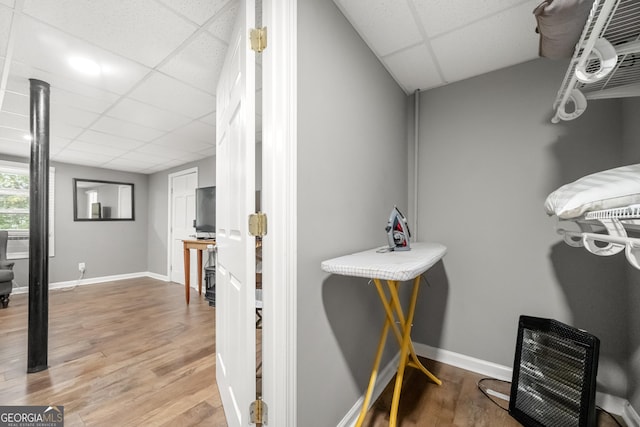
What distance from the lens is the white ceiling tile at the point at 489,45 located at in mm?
1472

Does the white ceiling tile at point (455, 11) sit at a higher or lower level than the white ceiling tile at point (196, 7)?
lower

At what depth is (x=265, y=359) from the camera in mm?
1075

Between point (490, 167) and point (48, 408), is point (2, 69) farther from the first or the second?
point (490, 167)

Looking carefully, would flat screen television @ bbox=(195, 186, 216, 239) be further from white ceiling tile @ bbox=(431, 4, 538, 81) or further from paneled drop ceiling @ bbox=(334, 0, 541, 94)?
white ceiling tile @ bbox=(431, 4, 538, 81)

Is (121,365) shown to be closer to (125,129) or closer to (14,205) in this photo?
(125,129)

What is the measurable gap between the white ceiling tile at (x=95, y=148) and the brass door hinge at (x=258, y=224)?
4.01m

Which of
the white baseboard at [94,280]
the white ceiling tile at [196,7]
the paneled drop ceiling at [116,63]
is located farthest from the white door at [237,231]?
the white baseboard at [94,280]

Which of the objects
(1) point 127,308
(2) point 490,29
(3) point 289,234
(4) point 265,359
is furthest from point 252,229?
(1) point 127,308

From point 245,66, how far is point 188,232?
4500 millimetres

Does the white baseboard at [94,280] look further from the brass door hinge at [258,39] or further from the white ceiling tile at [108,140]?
the brass door hinge at [258,39]

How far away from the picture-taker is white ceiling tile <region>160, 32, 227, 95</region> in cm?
169

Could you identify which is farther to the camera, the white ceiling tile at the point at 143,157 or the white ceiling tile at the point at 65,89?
the white ceiling tile at the point at 143,157

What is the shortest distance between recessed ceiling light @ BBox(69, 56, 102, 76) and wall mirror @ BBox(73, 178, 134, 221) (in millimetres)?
4169

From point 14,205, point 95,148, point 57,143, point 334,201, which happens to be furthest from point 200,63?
point 14,205
